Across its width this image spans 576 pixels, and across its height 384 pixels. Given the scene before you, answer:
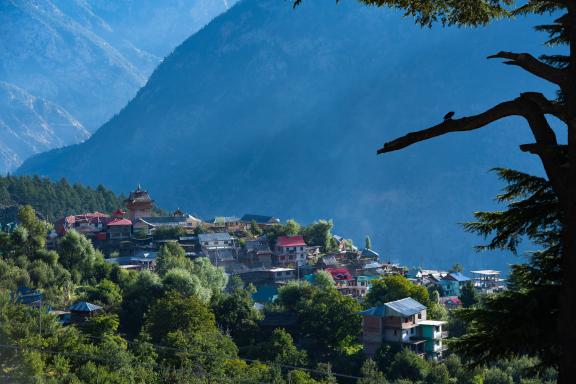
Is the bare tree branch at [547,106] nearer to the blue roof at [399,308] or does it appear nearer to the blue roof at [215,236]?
the blue roof at [399,308]

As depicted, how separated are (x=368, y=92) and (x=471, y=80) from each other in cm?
1991

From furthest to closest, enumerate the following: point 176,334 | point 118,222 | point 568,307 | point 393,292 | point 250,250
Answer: point 118,222, point 250,250, point 393,292, point 176,334, point 568,307

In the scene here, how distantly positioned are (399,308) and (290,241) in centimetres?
1873

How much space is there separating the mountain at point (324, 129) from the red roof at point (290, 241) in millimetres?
59207

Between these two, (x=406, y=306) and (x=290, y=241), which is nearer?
(x=406, y=306)

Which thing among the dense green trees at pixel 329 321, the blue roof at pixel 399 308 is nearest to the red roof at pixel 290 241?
the dense green trees at pixel 329 321

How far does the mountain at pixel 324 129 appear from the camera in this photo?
12338 centimetres

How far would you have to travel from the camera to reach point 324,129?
151875mm

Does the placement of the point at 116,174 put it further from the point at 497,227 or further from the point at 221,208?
the point at 497,227

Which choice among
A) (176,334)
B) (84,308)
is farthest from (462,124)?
(84,308)

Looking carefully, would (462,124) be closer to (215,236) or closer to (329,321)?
(329,321)

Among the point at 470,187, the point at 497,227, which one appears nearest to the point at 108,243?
the point at 497,227

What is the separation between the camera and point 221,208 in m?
138

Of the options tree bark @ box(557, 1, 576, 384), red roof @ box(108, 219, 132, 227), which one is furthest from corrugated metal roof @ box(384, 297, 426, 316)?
tree bark @ box(557, 1, 576, 384)
